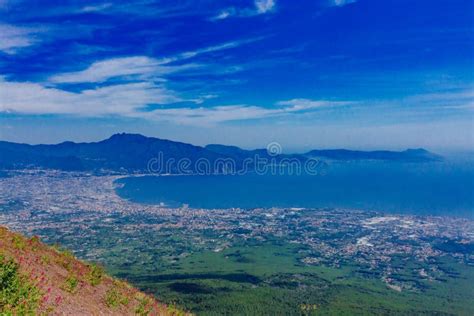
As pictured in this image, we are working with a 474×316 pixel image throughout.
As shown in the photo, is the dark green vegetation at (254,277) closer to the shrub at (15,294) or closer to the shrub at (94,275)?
the shrub at (94,275)

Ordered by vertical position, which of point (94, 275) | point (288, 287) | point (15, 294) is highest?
point (15, 294)

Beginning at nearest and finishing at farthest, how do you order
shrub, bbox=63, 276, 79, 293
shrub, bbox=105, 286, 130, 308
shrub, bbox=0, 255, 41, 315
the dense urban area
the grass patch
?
shrub, bbox=0, 255, 41, 315
shrub, bbox=63, 276, 79, 293
shrub, bbox=105, 286, 130, 308
the grass patch
the dense urban area

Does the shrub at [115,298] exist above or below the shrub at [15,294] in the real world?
below

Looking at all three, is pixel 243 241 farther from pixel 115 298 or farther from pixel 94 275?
pixel 115 298

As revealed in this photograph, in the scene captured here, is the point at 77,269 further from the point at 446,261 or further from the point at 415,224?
the point at 415,224

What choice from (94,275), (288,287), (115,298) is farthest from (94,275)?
(288,287)

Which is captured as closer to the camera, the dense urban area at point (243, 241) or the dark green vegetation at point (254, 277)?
the dark green vegetation at point (254, 277)

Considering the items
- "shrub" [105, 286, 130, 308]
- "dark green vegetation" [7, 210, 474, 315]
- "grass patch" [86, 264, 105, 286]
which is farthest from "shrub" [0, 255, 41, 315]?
"dark green vegetation" [7, 210, 474, 315]

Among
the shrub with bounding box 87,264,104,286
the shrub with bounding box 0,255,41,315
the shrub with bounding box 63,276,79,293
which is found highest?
the shrub with bounding box 0,255,41,315

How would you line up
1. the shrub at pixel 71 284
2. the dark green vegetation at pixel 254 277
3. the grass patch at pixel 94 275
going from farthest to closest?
the dark green vegetation at pixel 254 277, the grass patch at pixel 94 275, the shrub at pixel 71 284

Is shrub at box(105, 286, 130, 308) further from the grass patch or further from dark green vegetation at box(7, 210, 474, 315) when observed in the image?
dark green vegetation at box(7, 210, 474, 315)

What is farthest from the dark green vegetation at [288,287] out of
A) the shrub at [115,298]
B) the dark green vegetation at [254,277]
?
the shrub at [115,298]
